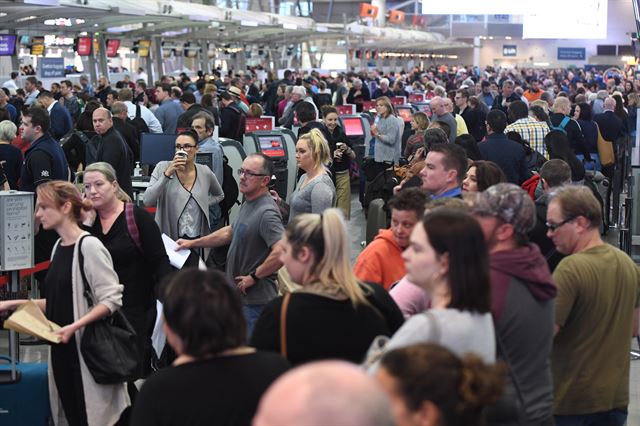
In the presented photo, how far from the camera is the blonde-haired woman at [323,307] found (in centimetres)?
355

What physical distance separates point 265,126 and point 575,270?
11066mm

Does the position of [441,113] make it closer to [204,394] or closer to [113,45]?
[204,394]

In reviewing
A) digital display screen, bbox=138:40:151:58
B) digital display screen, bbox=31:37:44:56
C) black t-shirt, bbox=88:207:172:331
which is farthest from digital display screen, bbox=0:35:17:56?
black t-shirt, bbox=88:207:172:331

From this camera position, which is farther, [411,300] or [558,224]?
[558,224]

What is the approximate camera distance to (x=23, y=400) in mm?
5785

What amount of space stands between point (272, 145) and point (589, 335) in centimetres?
1018

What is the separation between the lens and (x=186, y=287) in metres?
3.18

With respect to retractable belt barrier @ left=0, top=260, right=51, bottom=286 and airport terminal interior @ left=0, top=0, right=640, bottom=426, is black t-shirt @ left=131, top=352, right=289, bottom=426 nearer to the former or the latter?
airport terminal interior @ left=0, top=0, right=640, bottom=426

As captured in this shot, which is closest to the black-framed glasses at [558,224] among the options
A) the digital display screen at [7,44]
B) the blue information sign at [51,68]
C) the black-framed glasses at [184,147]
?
the black-framed glasses at [184,147]

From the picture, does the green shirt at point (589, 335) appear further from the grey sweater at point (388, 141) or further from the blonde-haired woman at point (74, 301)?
the grey sweater at point (388, 141)

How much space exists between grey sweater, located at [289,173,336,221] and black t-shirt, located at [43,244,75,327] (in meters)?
2.39

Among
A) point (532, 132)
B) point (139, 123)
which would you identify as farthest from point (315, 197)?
point (139, 123)

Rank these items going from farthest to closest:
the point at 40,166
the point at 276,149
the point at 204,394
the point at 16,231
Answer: the point at 276,149 < the point at 40,166 < the point at 16,231 < the point at 204,394

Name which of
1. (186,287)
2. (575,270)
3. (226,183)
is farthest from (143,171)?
(186,287)
